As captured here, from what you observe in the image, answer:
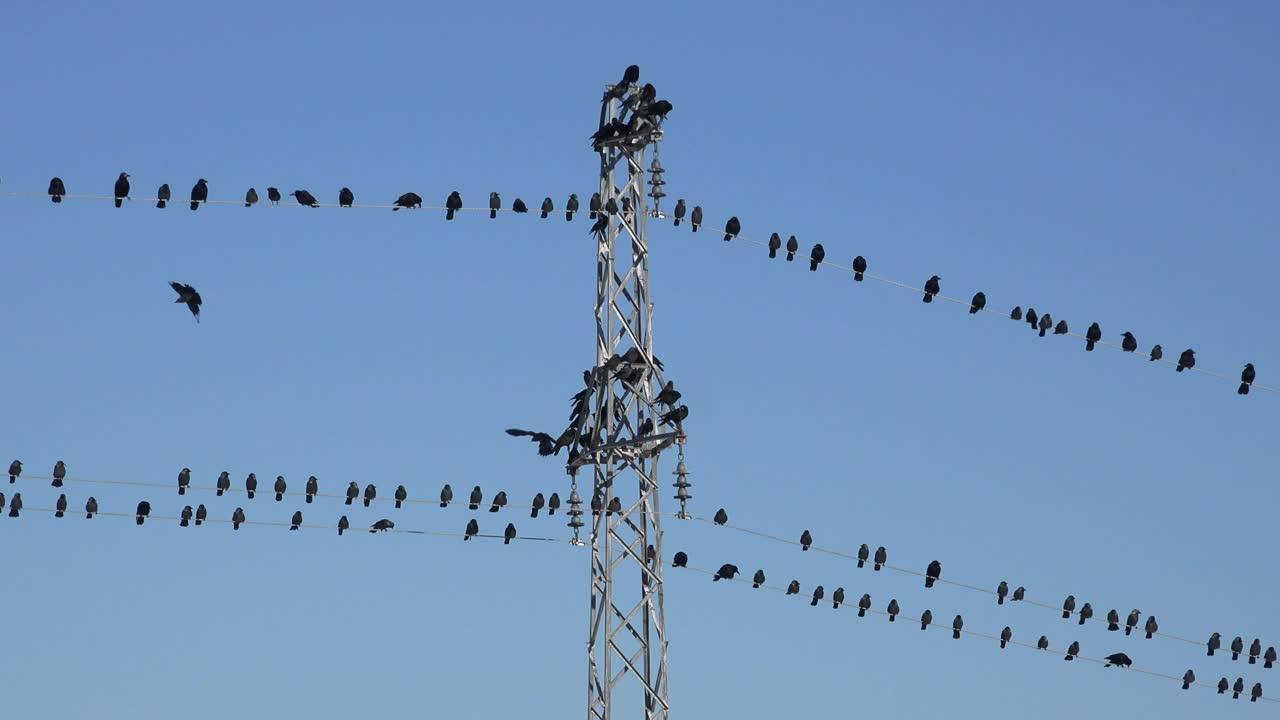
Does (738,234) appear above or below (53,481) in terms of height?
above

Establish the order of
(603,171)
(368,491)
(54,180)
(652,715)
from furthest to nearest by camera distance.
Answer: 1. (368,491)
2. (54,180)
3. (603,171)
4. (652,715)

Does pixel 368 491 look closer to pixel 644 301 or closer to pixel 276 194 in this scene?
pixel 276 194

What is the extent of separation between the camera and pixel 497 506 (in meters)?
44.6

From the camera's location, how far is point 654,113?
38.6 meters

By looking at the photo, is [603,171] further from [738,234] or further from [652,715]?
[652,715]

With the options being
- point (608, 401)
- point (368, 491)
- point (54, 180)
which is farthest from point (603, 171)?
point (368, 491)

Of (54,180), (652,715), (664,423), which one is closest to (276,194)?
(54,180)

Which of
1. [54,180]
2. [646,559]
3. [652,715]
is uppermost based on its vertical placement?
[54,180]

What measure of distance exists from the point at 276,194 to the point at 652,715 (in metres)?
12.0

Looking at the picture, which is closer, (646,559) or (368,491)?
(646,559)

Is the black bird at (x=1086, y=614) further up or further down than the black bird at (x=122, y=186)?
further down

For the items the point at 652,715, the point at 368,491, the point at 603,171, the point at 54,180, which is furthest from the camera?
the point at 368,491

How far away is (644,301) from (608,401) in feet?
5.20

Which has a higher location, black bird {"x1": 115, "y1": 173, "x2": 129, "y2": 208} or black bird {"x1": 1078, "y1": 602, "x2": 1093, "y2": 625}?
black bird {"x1": 115, "y1": 173, "x2": 129, "y2": 208}
